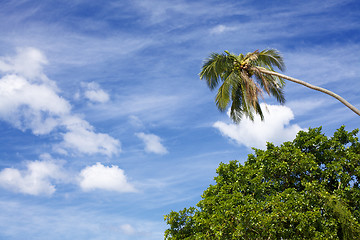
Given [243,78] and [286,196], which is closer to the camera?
[286,196]

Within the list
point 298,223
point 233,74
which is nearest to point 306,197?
point 298,223

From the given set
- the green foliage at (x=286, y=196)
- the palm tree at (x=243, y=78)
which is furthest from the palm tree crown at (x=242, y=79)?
the green foliage at (x=286, y=196)

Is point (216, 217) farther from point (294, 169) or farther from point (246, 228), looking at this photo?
point (294, 169)

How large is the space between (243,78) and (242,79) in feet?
0.40

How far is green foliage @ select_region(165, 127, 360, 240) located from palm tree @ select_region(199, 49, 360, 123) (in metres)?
4.49

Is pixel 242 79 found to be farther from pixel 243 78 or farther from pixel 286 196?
pixel 286 196

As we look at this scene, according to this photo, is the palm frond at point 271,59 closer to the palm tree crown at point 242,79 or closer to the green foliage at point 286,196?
the palm tree crown at point 242,79

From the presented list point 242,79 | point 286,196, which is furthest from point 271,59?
point 286,196

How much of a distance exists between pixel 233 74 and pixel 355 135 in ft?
23.7

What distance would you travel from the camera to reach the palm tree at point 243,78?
20.7 metres

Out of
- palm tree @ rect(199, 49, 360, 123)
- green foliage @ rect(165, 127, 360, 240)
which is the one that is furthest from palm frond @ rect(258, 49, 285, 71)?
green foliage @ rect(165, 127, 360, 240)

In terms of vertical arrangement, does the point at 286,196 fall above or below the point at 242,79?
below

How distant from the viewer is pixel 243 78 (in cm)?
2097

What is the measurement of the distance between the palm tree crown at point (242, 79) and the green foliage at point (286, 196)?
15.0 feet
